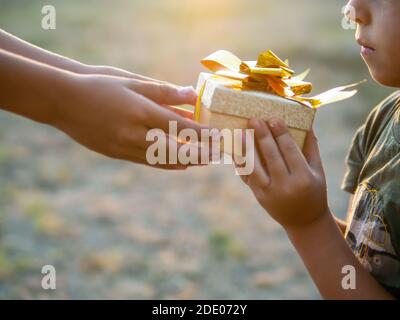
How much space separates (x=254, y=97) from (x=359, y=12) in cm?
27

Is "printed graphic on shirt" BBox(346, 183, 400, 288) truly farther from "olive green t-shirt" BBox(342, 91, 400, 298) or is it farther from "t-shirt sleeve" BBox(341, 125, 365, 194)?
"t-shirt sleeve" BBox(341, 125, 365, 194)

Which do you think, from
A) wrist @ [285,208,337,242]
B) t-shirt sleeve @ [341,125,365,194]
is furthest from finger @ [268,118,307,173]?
t-shirt sleeve @ [341,125,365,194]

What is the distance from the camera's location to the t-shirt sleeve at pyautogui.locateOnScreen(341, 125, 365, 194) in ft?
4.80

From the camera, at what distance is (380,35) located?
46.8 inches

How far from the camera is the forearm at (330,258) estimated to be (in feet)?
3.95

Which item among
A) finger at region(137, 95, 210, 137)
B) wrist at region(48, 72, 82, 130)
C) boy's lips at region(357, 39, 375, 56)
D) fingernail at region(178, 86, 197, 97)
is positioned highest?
boy's lips at region(357, 39, 375, 56)

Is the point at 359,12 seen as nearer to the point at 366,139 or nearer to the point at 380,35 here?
the point at 380,35

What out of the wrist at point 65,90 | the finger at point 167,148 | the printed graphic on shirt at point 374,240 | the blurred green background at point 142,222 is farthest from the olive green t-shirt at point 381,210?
the blurred green background at point 142,222

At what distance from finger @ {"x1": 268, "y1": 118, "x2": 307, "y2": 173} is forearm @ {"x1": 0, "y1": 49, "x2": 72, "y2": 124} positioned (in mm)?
385

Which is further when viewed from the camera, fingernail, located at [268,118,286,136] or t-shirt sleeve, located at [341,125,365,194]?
t-shirt sleeve, located at [341,125,365,194]
